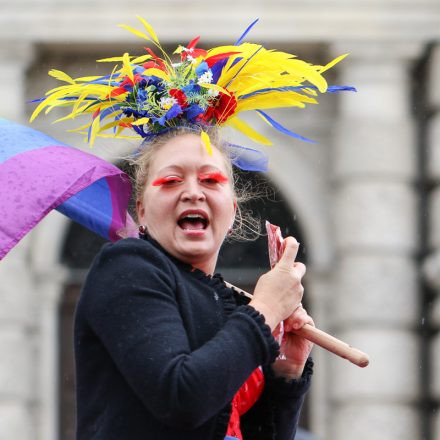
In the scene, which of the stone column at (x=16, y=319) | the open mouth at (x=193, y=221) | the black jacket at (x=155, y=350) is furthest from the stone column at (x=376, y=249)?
the black jacket at (x=155, y=350)

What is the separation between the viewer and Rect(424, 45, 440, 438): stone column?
9.38m

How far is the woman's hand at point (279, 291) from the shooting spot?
2.20 metres

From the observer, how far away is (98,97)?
265cm

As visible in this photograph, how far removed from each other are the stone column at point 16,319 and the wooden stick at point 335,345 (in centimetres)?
697

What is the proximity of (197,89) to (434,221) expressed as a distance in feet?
23.5

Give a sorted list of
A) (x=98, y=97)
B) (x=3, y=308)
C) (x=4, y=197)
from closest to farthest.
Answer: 1. (x=4, y=197)
2. (x=98, y=97)
3. (x=3, y=308)

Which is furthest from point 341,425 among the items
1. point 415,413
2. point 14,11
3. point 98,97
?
point 98,97

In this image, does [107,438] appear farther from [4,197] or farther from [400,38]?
[400,38]

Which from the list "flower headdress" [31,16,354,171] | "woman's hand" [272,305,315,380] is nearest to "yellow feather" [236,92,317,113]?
"flower headdress" [31,16,354,171]

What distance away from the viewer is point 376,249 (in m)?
9.49

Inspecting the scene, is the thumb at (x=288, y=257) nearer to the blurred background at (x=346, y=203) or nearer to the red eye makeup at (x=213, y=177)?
the red eye makeup at (x=213, y=177)

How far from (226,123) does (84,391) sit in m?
0.62

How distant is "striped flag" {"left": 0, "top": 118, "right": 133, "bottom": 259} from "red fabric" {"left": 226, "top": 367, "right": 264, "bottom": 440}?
46cm

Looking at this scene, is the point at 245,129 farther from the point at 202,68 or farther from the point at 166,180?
the point at 166,180
